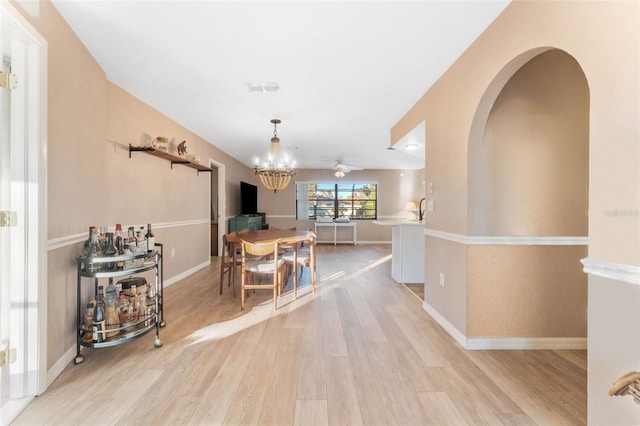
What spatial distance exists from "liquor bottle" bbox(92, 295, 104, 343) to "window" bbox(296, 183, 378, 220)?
673 centimetres

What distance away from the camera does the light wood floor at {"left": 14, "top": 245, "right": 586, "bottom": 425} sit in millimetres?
1476

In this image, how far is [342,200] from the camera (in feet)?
28.7

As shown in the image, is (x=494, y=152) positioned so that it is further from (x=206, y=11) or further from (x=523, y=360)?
(x=206, y=11)

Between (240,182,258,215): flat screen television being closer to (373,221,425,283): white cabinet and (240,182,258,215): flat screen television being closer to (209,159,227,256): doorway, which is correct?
(209,159,227,256): doorway

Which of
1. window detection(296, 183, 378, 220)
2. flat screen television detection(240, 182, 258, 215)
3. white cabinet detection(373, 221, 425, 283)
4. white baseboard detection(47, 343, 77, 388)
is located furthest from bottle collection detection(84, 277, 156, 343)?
window detection(296, 183, 378, 220)

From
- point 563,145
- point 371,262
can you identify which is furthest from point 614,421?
point 371,262

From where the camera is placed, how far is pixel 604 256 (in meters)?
1.17

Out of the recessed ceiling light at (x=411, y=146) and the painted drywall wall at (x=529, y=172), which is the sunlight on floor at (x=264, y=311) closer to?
the painted drywall wall at (x=529, y=172)

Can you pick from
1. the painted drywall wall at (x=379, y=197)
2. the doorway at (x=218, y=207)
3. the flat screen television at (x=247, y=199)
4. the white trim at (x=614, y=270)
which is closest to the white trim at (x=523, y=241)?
the white trim at (x=614, y=270)

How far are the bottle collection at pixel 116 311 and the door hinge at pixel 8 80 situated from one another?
1369mm

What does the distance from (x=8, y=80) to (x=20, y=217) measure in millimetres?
759

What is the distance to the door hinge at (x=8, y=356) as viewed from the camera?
60.2 inches

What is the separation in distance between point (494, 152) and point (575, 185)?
68 cm

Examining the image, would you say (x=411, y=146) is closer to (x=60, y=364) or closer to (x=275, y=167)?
(x=275, y=167)
